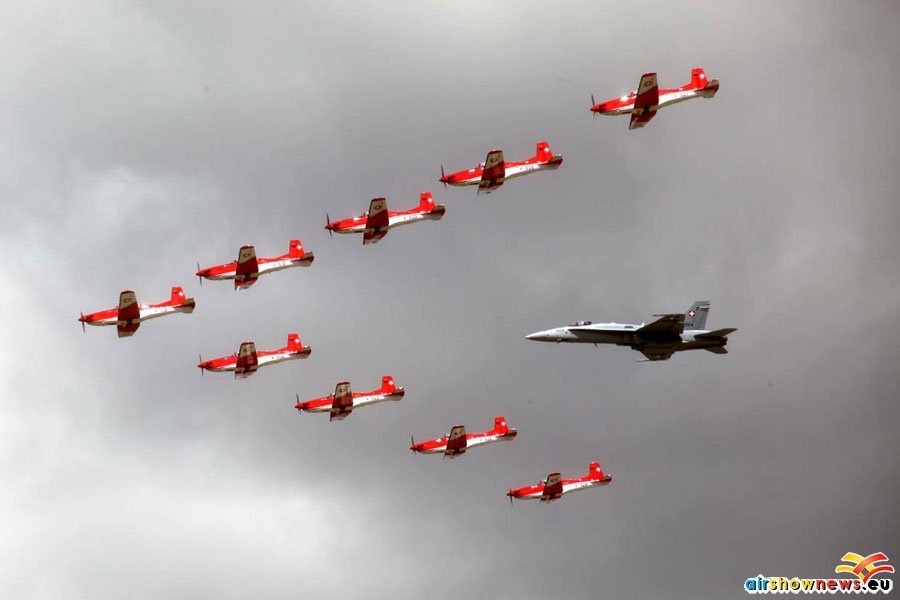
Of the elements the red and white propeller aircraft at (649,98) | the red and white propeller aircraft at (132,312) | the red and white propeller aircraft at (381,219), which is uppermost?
the red and white propeller aircraft at (649,98)

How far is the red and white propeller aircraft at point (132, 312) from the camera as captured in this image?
190 m

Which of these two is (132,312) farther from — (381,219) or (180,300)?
(381,219)

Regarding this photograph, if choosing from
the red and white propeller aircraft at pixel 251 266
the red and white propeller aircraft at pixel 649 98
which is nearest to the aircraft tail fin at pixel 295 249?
the red and white propeller aircraft at pixel 251 266

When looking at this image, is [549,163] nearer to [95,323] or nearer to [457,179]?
[457,179]

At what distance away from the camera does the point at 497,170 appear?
18950 centimetres

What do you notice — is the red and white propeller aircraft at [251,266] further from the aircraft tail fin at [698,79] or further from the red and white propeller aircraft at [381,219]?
the aircraft tail fin at [698,79]

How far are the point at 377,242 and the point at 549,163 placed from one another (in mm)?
23402

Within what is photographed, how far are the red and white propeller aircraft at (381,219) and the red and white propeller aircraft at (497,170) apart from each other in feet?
17.1

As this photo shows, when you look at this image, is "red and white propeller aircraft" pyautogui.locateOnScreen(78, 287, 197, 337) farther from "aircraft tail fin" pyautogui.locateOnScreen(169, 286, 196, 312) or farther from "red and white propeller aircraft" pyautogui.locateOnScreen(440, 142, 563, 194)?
"red and white propeller aircraft" pyautogui.locateOnScreen(440, 142, 563, 194)

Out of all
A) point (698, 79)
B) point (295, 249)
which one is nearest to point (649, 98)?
point (698, 79)

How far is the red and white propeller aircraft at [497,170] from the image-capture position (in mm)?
188750

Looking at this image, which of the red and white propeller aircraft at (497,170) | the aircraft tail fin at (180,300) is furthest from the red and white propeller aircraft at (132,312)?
the red and white propeller aircraft at (497,170)

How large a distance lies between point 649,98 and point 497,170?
66.0ft

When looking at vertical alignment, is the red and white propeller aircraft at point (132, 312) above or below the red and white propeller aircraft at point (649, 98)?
below
